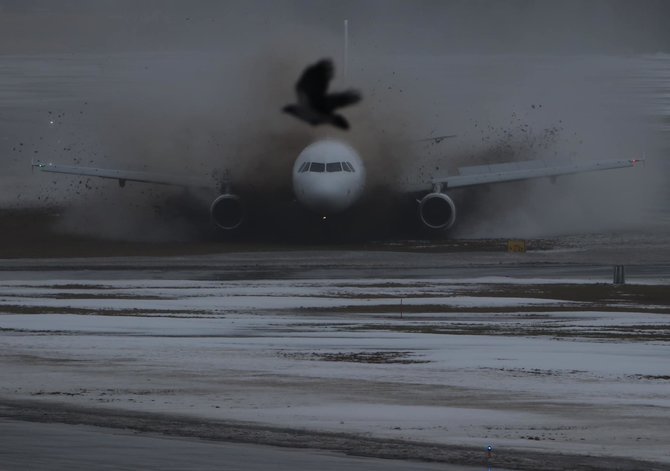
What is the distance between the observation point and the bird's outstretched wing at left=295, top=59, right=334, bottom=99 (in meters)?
73.4

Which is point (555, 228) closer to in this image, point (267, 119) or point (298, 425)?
point (267, 119)

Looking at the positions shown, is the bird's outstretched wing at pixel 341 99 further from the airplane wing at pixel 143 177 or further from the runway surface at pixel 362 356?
the runway surface at pixel 362 356

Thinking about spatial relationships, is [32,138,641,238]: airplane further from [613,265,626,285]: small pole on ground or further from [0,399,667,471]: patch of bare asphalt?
[0,399,667,471]: patch of bare asphalt

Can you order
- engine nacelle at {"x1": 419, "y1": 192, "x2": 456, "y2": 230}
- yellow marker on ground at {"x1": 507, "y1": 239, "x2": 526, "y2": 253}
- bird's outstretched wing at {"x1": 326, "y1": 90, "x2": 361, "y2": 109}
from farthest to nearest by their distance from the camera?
bird's outstretched wing at {"x1": 326, "y1": 90, "x2": 361, "y2": 109}, engine nacelle at {"x1": 419, "y1": 192, "x2": 456, "y2": 230}, yellow marker on ground at {"x1": 507, "y1": 239, "x2": 526, "y2": 253}

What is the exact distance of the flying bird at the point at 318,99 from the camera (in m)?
70.8

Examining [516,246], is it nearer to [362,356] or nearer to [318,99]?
[318,99]

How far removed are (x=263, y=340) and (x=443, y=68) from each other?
461 ft

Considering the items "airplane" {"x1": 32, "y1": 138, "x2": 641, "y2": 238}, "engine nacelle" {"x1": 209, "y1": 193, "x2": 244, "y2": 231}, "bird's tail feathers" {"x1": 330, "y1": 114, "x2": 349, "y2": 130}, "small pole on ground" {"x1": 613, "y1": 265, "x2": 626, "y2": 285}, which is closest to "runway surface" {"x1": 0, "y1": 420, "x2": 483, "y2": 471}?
"small pole on ground" {"x1": 613, "y1": 265, "x2": 626, "y2": 285}

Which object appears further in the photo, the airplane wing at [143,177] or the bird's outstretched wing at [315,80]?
the bird's outstretched wing at [315,80]

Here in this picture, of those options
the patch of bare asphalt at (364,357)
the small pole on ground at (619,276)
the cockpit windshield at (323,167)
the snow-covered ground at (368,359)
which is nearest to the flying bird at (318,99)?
the cockpit windshield at (323,167)

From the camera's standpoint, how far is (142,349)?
111 ft

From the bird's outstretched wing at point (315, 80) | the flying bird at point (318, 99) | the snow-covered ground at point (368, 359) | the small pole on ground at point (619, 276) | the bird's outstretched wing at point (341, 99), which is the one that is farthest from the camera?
the bird's outstretched wing at point (315, 80)

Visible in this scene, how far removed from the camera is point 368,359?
1275 inches

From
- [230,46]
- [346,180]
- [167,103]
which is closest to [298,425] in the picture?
[346,180]
